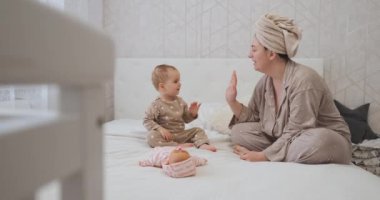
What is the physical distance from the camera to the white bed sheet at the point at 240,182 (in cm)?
104

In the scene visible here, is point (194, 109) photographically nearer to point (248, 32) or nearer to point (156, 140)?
point (156, 140)

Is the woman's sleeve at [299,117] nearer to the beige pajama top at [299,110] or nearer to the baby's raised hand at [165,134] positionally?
the beige pajama top at [299,110]

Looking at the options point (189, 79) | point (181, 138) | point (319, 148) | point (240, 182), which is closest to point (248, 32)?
point (189, 79)

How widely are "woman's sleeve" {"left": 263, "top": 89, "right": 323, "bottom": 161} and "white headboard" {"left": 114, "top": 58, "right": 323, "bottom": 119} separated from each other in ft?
3.21

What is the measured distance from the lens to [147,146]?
1.82 metres

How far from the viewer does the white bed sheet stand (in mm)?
1040

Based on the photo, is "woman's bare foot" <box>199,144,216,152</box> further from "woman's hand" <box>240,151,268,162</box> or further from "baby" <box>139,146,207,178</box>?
"baby" <box>139,146,207,178</box>

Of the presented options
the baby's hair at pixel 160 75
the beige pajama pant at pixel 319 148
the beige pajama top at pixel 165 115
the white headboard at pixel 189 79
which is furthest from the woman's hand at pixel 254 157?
the white headboard at pixel 189 79

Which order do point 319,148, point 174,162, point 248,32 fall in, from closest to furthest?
point 174,162
point 319,148
point 248,32

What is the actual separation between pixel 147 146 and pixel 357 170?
3.23 feet

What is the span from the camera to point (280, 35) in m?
1.67

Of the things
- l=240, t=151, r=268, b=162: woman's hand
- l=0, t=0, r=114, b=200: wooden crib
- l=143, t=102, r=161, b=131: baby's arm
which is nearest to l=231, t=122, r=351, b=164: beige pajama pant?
l=240, t=151, r=268, b=162: woman's hand

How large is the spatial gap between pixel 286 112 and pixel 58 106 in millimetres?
1365

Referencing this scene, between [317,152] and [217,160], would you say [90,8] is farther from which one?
[317,152]
